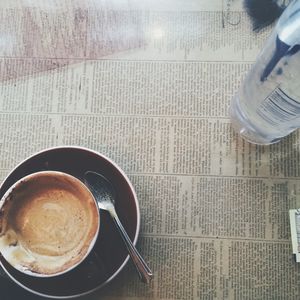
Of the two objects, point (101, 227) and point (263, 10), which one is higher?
point (263, 10)

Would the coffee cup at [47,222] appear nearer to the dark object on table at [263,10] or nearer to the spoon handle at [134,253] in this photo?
the spoon handle at [134,253]

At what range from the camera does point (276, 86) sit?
1.80 ft

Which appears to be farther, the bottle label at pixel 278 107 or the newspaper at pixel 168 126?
the newspaper at pixel 168 126

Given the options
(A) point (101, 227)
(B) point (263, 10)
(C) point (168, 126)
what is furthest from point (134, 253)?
(B) point (263, 10)

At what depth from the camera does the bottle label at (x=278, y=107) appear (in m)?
0.53

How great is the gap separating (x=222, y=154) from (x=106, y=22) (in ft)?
0.88

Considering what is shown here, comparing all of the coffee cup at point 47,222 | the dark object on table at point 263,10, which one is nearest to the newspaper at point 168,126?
the dark object on table at point 263,10

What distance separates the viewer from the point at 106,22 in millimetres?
734

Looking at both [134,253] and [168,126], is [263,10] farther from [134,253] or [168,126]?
[134,253]

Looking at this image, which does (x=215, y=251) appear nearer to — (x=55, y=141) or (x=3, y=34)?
(x=55, y=141)

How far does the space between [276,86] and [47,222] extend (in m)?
0.32

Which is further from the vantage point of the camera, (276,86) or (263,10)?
(263,10)

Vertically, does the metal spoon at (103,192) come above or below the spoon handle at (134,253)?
above

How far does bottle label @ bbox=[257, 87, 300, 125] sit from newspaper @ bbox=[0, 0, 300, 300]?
11 cm
